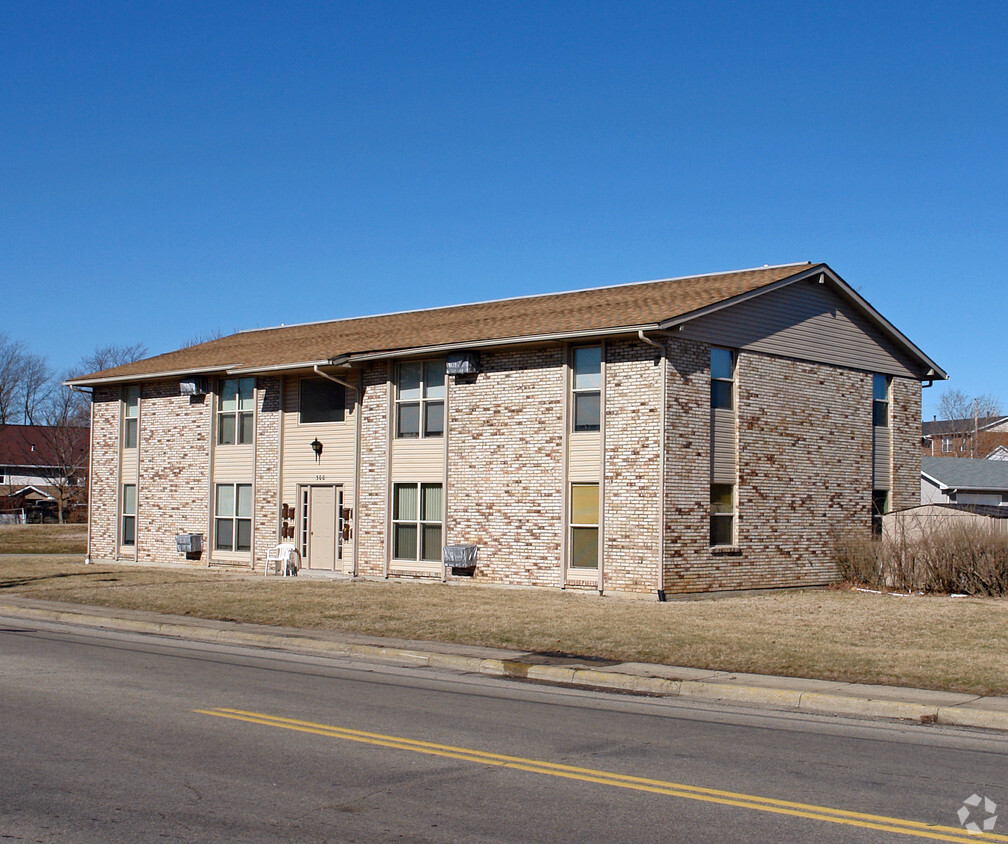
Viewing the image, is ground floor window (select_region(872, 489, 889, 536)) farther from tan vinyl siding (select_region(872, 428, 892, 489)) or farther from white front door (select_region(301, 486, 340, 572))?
white front door (select_region(301, 486, 340, 572))

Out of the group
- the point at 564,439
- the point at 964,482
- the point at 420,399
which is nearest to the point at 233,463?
the point at 420,399

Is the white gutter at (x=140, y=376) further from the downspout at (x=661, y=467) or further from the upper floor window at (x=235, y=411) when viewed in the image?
the downspout at (x=661, y=467)

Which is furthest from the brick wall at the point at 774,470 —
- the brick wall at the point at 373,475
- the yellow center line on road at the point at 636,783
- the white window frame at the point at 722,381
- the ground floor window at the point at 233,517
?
the yellow center line on road at the point at 636,783

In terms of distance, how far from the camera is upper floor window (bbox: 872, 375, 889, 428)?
2623 cm

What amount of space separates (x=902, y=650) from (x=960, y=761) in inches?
209

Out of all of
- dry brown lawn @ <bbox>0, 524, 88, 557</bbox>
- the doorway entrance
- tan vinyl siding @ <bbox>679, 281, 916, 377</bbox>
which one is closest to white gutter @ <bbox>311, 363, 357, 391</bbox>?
the doorway entrance

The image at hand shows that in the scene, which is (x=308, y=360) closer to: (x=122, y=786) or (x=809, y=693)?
(x=809, y=693)

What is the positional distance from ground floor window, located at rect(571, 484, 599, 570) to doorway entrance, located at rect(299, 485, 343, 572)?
21.9 feet

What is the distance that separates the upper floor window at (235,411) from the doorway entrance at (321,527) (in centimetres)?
267

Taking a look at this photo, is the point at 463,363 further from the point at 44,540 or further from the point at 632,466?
the point at 44,540

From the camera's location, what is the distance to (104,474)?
31.2 metres

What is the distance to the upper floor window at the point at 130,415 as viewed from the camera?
1203 inches

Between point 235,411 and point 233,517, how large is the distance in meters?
2.80

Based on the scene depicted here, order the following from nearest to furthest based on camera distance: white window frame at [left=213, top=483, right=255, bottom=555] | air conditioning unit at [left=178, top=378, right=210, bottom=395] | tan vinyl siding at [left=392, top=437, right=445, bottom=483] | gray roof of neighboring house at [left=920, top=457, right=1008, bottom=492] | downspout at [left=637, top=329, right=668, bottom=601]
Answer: downspout at [left=637, top=329, right=668, bottom=601]
tan vinyl siding at [left=392, top=437, right=445, bottom=483]
white window frame at [left=213, top=483, right=255, bottom=555]
air conditioning unit at [left=178, top=378, right=210, bottom=395]
gray roof of neighboring house at [left=920, top=457, right=1008, bottom=492]
